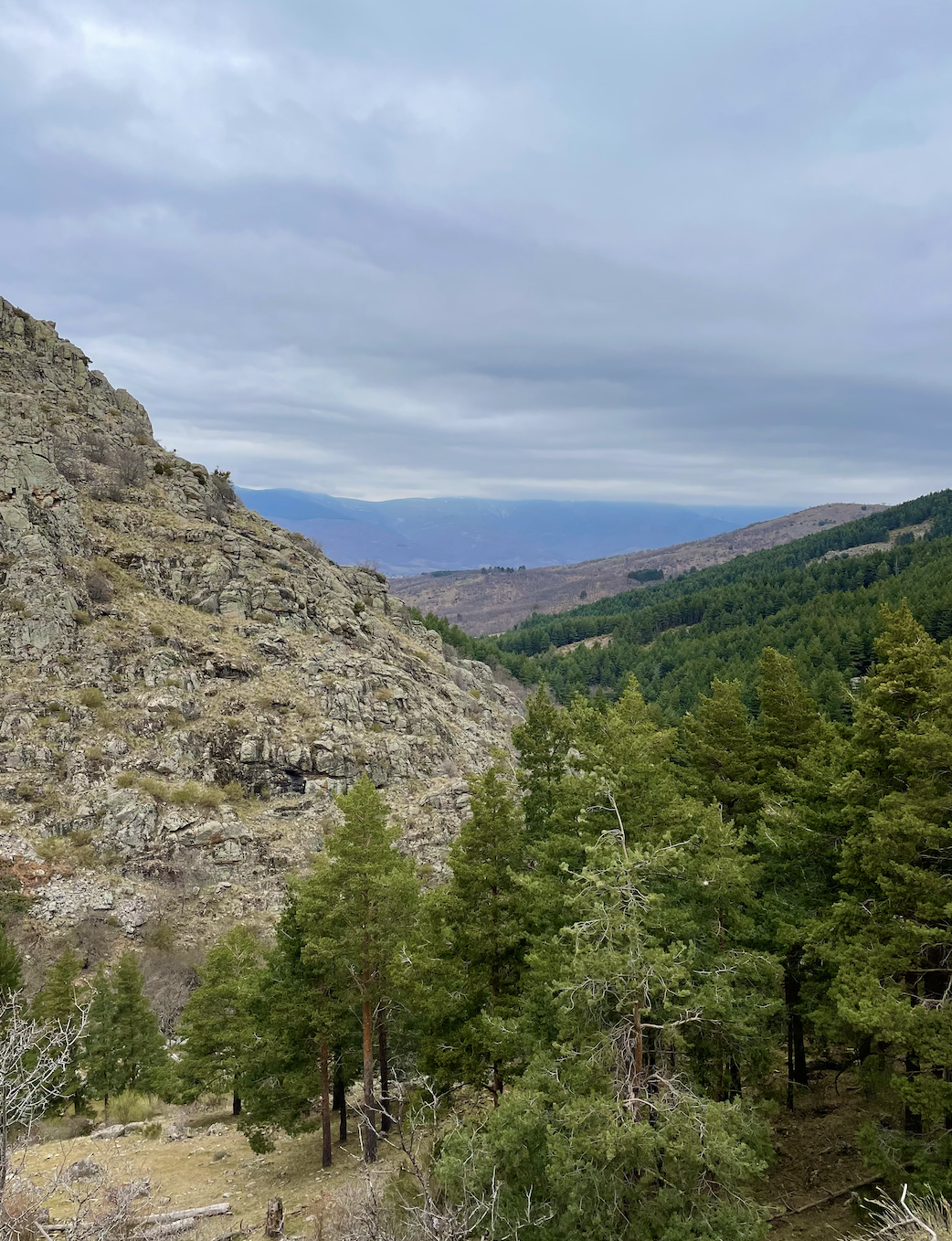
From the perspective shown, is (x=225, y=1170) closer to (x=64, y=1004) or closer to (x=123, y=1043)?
(x=123, y=1043)

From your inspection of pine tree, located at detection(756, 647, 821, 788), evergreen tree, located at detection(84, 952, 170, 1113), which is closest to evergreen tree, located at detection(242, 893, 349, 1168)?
evergreen tree, located at detection(84, 952, 170, 1113)

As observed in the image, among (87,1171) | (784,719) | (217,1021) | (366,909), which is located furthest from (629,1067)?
(217,1021)

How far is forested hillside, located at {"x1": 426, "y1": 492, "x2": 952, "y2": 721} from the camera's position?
237ft

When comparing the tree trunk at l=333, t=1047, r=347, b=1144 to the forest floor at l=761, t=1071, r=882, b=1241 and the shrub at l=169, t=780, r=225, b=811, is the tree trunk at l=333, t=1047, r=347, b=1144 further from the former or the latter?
the shrub at l=169, t=780, r=225, b=811

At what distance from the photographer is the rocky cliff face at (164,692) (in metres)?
35.9

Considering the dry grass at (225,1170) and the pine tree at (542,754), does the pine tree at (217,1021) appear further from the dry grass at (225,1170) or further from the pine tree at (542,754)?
the pine tree at (542,754)

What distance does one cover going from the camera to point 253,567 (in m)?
54.0

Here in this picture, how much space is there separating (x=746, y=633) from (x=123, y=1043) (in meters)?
98.4

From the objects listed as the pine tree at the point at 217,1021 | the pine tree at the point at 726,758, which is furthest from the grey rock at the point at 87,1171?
the pine tree at the point at 726,758

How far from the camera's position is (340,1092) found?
21500 millimetres

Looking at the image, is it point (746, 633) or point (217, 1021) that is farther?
point (746, 633)

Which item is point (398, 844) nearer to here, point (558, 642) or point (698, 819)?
point (698, 819)

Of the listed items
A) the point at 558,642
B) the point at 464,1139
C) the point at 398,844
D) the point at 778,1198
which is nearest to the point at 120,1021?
the point at 398,844

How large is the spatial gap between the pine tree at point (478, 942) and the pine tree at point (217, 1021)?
32.8ft
